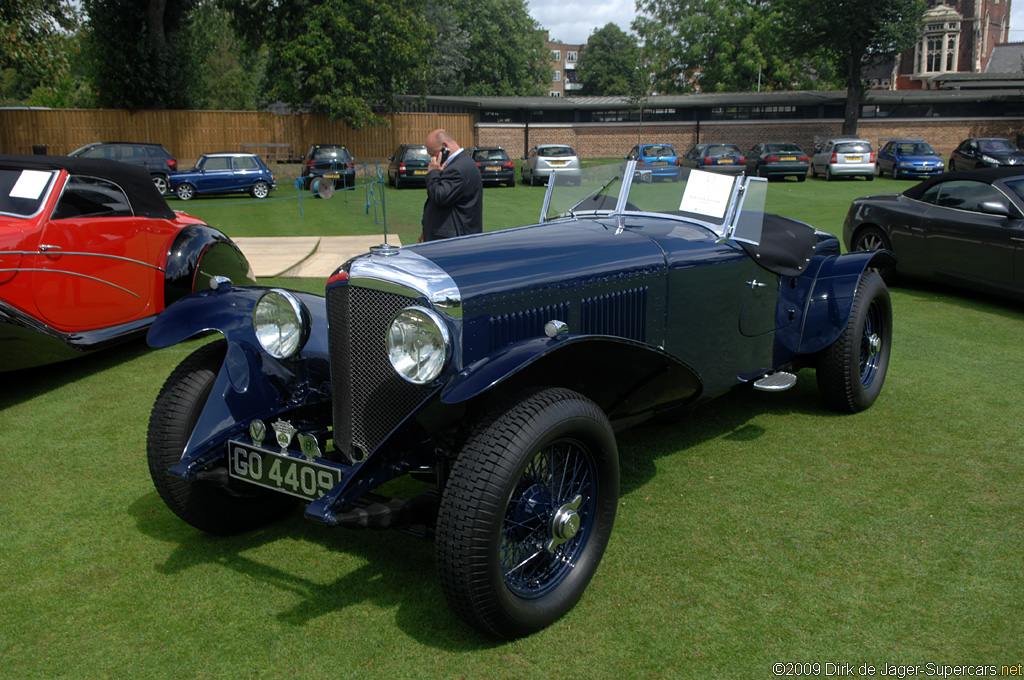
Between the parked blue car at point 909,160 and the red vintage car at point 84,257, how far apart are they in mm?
27232

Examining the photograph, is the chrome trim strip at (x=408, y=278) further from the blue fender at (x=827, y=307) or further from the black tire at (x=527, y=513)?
the blue fender at (x=827, y=307)

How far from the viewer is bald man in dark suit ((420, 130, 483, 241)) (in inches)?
244

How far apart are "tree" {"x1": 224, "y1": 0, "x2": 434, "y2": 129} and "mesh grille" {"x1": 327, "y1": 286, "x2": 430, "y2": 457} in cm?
3052

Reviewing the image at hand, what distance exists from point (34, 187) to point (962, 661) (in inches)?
253

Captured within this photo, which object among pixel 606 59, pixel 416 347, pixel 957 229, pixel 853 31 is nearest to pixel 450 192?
pixel 416 347

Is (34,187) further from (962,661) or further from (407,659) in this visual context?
(962,661)

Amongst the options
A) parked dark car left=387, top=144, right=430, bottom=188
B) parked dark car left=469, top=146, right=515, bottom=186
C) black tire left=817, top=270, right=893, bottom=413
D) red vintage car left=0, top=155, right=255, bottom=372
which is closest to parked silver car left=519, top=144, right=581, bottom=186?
parked dark car left=469, top=146, right=515, bottom=186

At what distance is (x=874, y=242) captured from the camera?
920 centimetres

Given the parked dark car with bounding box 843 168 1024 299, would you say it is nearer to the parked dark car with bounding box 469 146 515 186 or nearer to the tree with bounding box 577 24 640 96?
the parked dark car with bounding box 469 146 515 186

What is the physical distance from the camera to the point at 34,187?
5.82 m

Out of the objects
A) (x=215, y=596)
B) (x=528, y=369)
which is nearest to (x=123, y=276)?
(x=215, y=596)

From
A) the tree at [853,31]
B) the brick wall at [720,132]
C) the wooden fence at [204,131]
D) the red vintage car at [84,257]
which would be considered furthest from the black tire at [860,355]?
the brick wall at [720,132]

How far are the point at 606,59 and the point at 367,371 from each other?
3455 inches

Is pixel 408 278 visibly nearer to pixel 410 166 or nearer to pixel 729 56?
pixel 410 166
